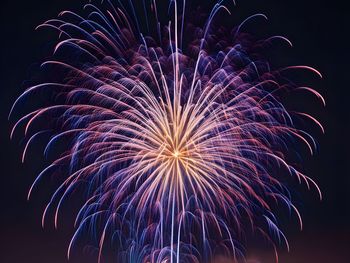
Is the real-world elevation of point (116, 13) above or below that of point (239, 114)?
above

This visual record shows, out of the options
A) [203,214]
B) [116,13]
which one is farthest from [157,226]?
[116,13]

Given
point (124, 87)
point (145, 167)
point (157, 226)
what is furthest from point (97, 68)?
point (157, 226)

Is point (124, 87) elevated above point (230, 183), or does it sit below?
above

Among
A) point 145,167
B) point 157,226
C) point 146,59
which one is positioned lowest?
point 157,226

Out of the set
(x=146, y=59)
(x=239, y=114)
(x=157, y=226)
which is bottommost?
(x=157, y=226)

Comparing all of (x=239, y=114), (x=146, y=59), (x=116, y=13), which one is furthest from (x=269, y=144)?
(x=116, y=13)

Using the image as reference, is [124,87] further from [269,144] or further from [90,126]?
[269,144]

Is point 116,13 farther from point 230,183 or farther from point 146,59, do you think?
point 230,183

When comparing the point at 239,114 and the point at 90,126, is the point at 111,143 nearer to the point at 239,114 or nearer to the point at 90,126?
the point at 90,126
